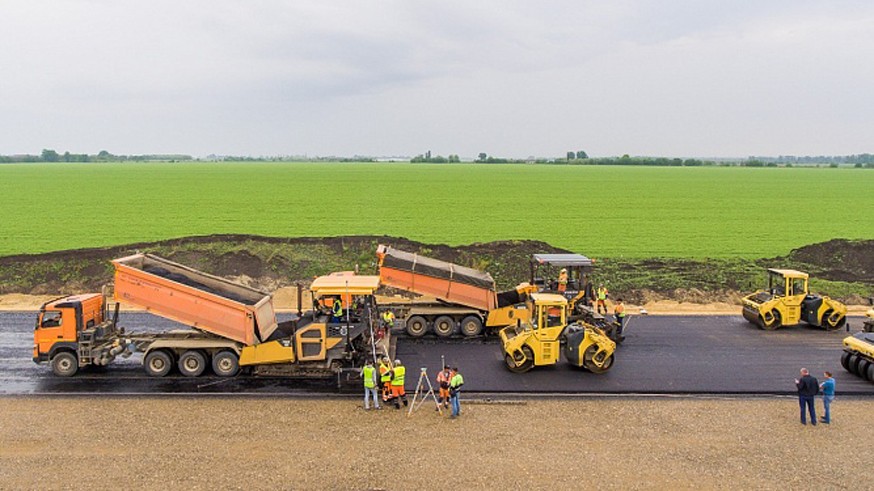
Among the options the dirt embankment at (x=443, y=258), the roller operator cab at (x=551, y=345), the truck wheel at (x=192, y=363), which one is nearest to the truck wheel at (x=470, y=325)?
the roller operator cab at (x=551, y=345)

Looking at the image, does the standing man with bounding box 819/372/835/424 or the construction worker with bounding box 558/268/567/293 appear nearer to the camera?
the standing man with bounding box 819/372/835/424

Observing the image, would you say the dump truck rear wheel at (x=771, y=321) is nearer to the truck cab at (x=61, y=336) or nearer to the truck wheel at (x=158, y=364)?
the truck wheel at (x=158, y=364)

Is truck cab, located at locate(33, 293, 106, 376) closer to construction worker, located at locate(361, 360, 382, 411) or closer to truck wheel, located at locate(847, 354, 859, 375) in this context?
construction worker, located at locate(361, 360, 382, 411)

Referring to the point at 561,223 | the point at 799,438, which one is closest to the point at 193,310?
the point at 799,438

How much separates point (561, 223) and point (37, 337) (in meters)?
43.9

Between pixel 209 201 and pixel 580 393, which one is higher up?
pixel 209 201

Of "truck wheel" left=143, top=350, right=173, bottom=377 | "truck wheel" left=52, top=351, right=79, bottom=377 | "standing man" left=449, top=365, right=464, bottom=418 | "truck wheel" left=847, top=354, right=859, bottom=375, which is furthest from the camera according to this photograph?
"truck wheel" left=847, top=354, right=859, bottom=375

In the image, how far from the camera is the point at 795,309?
77.7 ft

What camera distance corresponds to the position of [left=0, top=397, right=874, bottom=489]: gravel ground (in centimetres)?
1170

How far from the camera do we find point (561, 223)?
182ft

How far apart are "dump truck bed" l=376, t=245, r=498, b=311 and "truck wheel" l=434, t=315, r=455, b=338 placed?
617 millimetres

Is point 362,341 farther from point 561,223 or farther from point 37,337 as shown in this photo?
point 561,223

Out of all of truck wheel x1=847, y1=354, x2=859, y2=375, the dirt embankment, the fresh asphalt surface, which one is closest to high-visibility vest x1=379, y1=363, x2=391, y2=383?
the fresh asphalt surface

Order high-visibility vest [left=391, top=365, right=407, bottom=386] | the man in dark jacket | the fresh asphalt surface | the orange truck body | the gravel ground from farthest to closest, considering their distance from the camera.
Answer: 1. the orange truck body
2. the fresh asphalt surface
3. high-visibility vest [left=391, top=365, right=407, bottom=386]
4. the man in dark jacket
5. the gravel ground
